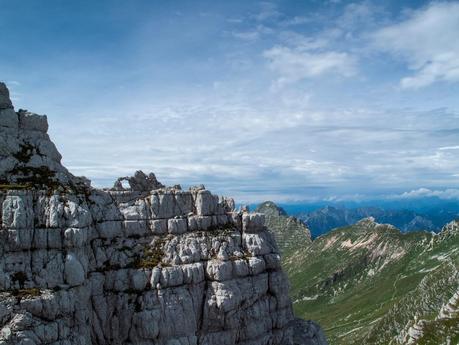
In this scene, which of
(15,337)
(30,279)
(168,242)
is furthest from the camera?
(168,242)

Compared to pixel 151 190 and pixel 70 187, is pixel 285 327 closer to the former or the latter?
pixel 151 190

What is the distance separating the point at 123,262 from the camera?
251 feet

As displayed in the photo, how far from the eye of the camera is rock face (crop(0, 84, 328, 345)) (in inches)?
2495

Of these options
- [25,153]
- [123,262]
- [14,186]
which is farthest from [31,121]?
[123,262]

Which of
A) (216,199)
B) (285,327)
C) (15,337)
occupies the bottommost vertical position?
(285,327)

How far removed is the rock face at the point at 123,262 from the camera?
63375 millimetres

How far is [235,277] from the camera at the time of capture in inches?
3228

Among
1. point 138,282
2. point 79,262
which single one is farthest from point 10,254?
point 138,282

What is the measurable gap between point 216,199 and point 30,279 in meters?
37.4

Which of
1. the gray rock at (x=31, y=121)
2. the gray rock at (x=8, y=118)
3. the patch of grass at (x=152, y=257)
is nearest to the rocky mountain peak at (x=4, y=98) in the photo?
the gray rock at (x=8, y=118)

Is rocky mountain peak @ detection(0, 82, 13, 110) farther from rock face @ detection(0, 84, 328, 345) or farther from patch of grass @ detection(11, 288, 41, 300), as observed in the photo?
patch of grass @ detection(11, 288, 41, 300)

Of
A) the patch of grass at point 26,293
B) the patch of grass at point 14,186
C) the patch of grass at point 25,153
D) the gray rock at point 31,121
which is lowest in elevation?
the patch of grass at point 26,293

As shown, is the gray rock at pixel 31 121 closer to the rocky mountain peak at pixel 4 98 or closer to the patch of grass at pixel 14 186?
the rocky mountain peak at pixel 4 98

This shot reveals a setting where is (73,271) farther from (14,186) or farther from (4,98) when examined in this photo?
(4,98)
